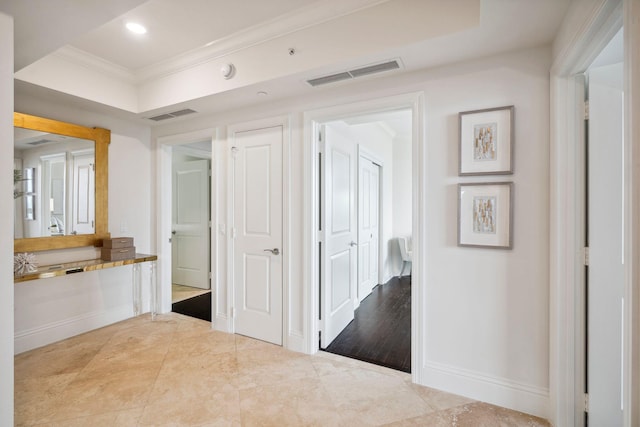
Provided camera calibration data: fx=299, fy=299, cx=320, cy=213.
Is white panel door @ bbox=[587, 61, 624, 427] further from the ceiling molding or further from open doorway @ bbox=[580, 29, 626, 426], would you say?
the ceiling molding

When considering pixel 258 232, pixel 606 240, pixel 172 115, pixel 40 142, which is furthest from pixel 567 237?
pixel 40 142

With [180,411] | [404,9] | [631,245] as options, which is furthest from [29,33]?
[631,245]

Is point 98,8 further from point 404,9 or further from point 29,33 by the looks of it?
point 404,9

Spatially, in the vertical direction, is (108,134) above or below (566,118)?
above

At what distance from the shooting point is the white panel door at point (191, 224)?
4.81m

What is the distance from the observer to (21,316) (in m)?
2.75

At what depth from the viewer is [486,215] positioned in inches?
79.2

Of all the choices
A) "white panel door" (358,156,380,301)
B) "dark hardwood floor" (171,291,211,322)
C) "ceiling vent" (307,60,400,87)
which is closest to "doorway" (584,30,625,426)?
"ceiling vent" (307,60,400,87)

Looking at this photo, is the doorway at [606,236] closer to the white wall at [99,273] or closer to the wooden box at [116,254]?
the wooden box at [116,254]

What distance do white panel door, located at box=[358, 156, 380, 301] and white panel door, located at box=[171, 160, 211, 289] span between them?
2.45m

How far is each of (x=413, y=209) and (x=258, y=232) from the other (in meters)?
1.52

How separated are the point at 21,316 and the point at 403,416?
11.2 feet

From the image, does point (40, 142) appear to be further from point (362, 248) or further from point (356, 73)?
point (362, 248)
